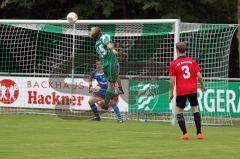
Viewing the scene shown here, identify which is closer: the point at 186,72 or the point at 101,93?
the point at 186,72

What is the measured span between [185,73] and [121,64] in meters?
8.98

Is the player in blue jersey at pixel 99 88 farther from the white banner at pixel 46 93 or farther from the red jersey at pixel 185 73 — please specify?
the red jersey at pixel 185 73

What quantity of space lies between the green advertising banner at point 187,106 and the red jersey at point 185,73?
23.0ft

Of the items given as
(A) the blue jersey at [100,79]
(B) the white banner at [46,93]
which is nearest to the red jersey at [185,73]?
(A) the blue jersey at [100,79]

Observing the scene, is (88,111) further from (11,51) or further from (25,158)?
(25,158)

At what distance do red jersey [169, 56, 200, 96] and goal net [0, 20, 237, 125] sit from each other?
17.8 feet

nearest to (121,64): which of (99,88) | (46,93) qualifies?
(99,88)

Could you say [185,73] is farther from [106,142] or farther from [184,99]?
[106,142]

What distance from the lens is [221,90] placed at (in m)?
23.3

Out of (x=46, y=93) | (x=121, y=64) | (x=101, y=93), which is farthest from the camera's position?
(x=46, y=93)

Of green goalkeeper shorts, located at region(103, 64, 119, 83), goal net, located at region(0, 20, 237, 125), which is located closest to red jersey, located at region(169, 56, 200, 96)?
green goalkeeper shorts, located at region(103, 64, 119, 83)

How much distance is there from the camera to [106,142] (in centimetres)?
1423

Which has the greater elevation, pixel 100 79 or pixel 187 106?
pixel 100 79

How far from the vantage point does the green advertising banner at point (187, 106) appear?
76.2ft
